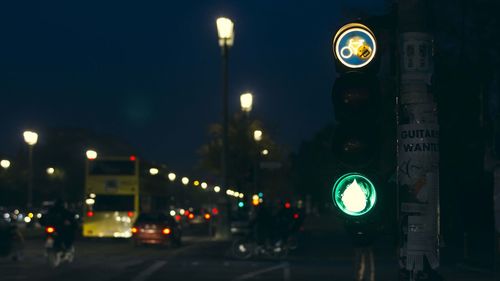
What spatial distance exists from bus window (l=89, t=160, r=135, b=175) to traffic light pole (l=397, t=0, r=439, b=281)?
36965 millimetres

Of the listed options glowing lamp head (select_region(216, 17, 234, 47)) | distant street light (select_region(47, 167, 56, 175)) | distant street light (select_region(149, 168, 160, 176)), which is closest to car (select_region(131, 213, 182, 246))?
glowing lamp head (select_region(216, 17, 234, 47))

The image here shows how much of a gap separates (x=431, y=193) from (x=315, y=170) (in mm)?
125993

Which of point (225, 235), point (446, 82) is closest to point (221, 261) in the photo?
point (446, 82)

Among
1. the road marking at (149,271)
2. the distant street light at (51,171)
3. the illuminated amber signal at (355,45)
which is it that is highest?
the distant street light at (51,171)

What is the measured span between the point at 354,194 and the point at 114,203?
38133 millimetres

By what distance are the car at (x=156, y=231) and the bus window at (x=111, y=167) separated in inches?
217

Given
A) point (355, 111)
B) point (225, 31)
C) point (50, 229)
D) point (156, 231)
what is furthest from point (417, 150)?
point (225, 31)

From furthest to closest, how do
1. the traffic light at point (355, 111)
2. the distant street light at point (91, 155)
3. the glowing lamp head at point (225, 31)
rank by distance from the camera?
the distant street light at point (91, 155) < the glowing lamp head at point (225, 31) < the traffic light at point (355, 111)

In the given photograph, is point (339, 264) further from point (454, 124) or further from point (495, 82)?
point (454, 124)

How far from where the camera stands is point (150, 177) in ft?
150

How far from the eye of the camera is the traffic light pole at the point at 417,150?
5891 mm

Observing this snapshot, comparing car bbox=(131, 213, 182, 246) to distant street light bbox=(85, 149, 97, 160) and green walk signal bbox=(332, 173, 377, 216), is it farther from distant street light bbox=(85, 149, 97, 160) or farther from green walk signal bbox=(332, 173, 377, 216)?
green walk signal bbox=(332, 173, 377, 216)

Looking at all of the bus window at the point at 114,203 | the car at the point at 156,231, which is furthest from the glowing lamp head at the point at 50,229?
the bus window at the point at 114,203

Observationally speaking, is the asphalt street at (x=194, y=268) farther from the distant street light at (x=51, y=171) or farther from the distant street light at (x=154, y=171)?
the distant street light at (x=51, y=171)
